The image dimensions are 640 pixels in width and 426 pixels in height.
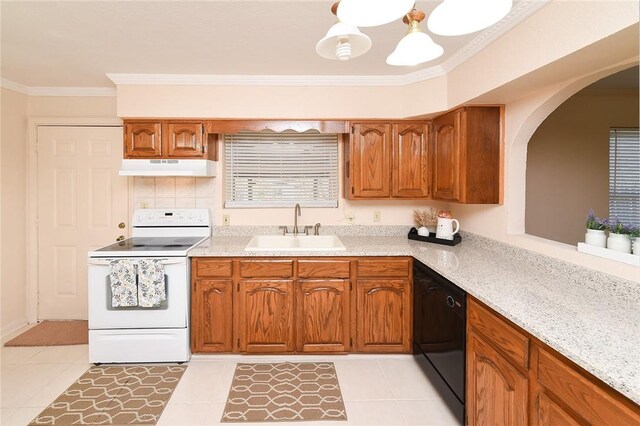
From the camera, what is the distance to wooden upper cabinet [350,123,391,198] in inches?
128

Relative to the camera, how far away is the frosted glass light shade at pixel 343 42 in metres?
1.20

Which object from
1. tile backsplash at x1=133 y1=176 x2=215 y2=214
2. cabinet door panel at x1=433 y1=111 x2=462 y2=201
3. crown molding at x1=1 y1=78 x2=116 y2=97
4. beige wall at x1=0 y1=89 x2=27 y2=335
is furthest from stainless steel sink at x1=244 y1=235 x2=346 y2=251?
beige wall at x1=0 y1=89 x2=27 y2=335

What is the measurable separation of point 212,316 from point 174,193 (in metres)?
1.34

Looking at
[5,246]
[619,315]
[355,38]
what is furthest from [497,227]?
[5,246]

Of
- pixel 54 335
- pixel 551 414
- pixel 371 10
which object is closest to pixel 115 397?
pixel 54 335

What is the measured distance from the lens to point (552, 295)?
5.90 feet

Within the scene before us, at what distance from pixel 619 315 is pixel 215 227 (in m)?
3.06

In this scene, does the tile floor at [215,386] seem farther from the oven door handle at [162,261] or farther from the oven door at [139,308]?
the oven door handle at [162,261]

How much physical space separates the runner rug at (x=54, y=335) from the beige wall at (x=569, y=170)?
445cm

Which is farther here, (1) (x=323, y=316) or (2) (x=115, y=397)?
(1) (x=323, y=316)

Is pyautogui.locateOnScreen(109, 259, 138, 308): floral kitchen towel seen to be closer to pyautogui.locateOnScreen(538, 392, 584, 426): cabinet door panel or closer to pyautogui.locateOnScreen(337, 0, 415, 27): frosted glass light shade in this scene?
pyautogui.locateOnScreen(337, 0, 415, 27): frosted glass light shade

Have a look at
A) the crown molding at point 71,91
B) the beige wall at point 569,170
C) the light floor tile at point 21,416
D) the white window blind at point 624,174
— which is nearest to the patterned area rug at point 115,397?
the light floor tile at point 21,416

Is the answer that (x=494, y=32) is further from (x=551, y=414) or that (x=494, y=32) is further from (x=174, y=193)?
(x=174, y=193)

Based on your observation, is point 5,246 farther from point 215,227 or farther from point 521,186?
point 521,186
